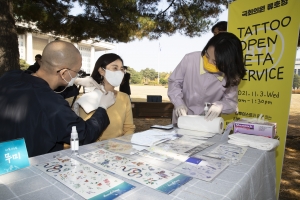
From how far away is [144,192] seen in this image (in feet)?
2.73

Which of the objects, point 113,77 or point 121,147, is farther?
point 113,77

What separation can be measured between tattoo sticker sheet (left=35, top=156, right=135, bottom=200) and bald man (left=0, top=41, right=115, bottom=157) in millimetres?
215

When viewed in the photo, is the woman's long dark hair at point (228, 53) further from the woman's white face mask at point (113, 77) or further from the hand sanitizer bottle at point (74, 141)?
the hand sanitizer bottle at point (74, 141)

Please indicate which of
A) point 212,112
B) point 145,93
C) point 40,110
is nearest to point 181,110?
point 212,112

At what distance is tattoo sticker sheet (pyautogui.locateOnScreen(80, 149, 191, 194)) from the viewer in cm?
89

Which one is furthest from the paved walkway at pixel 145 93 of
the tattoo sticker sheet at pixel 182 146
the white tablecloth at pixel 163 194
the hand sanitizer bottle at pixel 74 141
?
the white tablecloth at pixel 163 194

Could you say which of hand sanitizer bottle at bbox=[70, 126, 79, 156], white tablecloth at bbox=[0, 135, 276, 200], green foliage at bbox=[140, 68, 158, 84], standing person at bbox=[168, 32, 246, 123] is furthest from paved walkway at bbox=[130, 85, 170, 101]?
green foliage at bbox=[140, 68, 158, 84]

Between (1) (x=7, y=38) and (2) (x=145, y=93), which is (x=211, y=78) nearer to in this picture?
(1) (x=7, y=38)

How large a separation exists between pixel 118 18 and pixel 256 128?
4017mm

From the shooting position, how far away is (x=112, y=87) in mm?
2236

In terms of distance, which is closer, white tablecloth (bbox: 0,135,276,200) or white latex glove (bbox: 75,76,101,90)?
white tablecloth (bbox: 0,135,276,200)

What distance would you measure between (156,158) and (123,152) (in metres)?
0.22

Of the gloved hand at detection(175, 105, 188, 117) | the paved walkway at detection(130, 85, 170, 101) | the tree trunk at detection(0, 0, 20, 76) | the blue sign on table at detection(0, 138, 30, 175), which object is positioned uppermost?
the tree trunk at detection(0, 0, 20, 76)

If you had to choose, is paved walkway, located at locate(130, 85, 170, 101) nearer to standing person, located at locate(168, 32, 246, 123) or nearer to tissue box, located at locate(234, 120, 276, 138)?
standing person, located at locate(168, 32, 246, 123)
